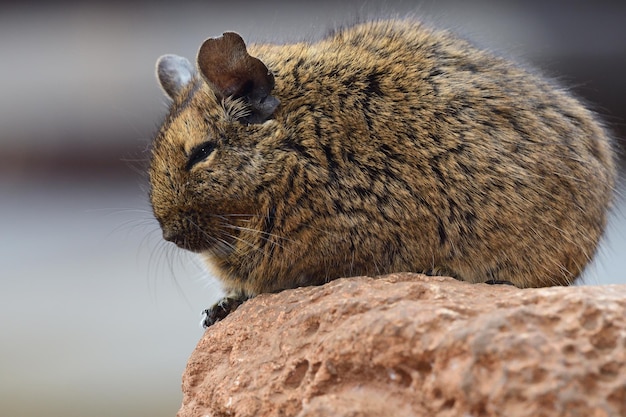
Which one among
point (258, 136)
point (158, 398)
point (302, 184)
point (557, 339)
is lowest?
point (158, 398)

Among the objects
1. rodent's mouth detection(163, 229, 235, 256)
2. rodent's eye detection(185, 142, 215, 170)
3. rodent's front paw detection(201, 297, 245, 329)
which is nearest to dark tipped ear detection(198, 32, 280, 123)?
rodent's eye detection(185, 142, 215, 170)

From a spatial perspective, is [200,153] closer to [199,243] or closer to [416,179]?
[199,243]

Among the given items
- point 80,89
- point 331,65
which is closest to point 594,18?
point 331,65

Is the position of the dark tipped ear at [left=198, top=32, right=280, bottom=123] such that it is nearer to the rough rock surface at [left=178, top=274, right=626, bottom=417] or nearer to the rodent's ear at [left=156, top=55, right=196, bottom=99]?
the rodent's ear at [left=156, top=55, right=196, bottom=99]

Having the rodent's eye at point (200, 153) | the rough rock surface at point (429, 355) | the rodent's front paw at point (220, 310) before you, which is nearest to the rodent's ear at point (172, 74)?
the rodent's eye at point (200, 153)

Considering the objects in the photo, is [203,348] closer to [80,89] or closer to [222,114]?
[222,114]

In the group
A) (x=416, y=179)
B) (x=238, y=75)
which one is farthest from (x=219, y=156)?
(x=416, y=179)

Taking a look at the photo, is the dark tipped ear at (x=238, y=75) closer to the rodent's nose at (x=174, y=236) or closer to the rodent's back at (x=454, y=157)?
the rodent's back at (x=454, y=157)
